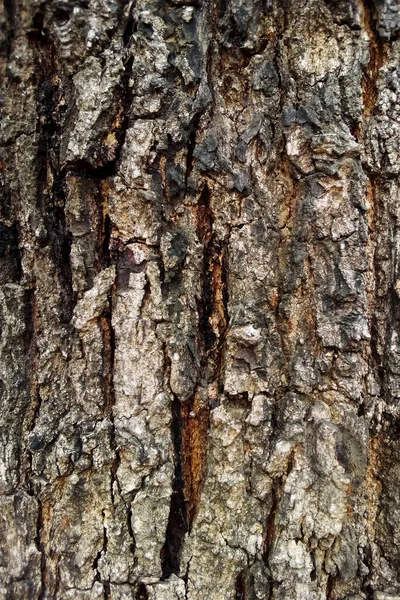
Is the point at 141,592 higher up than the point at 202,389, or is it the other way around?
the point at 202,389

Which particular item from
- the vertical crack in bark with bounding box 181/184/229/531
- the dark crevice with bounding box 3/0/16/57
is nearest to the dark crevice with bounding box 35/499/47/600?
the vertical crack in bark with bounding box 181/184/229/531

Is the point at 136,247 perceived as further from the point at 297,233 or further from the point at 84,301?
the point at 297,233

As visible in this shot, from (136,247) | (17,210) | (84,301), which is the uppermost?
(17,210)

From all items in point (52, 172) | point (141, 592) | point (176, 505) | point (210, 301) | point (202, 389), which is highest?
point (52, 172)

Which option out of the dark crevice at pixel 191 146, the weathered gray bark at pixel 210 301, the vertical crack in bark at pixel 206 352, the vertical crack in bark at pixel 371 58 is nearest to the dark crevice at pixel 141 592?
the weathered gray bark at pixel 210 301

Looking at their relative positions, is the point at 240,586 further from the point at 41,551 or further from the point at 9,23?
the point at 9,23

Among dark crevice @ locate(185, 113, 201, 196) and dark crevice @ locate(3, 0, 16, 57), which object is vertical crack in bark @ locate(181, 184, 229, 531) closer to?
dark crevice @ locate(185, 113, 201, 196)

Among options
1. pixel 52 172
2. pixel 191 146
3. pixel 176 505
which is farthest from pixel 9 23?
pixel 176 505

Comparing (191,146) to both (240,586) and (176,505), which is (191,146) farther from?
(240,586)

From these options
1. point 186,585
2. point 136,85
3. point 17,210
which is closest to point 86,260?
point 17,210
